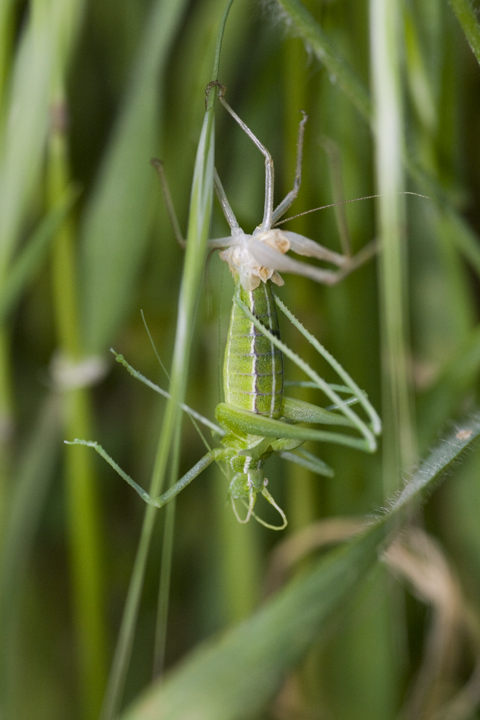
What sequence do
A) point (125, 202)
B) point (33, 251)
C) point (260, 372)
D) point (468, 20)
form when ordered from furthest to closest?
point (125, 202) < point (33, 251) < point (260, 372) < point (468, 20)

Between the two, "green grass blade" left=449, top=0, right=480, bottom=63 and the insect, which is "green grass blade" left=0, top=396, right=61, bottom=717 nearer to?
the insect

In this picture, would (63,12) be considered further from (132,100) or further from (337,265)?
(337,265)

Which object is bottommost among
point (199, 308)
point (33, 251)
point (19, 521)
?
point (19, 521)

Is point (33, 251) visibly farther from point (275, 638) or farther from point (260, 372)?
point (275, 638)

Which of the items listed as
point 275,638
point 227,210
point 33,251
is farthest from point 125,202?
point 275,638

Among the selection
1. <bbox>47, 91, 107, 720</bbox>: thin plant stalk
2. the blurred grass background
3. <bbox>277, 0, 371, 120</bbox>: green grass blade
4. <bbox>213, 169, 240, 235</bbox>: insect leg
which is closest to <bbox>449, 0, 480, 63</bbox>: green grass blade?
the blurred grass background

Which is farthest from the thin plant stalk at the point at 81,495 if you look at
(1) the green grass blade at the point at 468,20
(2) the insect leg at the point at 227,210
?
(1) the green grass blade at the point at 468,20

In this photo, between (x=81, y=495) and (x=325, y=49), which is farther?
(x=81, y=495)

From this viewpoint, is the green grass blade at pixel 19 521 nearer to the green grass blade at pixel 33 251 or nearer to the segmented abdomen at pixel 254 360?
the green grass blade at pixel 33 251
